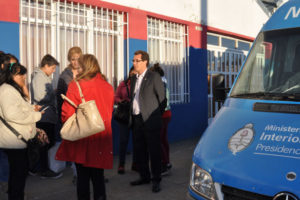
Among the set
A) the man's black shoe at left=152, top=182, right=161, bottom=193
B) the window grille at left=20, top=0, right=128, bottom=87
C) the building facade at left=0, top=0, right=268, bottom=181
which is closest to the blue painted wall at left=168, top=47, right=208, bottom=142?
the building facade at left=0, top=0, right=268, bottom=181

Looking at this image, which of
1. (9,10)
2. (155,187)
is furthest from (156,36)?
(155,187)

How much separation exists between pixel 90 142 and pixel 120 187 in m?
1.84

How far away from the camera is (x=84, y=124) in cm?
323

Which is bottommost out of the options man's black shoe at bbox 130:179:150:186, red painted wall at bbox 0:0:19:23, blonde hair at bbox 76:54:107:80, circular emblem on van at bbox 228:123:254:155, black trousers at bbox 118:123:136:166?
man's black shoe at bbox 130:179:150:186

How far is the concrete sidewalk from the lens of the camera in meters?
4.55

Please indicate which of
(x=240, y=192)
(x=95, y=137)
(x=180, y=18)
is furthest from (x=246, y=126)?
(x=180, y=18)

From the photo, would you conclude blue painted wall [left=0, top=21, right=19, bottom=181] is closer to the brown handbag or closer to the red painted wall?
Result: the red painted wall

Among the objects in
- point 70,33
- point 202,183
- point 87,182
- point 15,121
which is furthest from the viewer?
point 70,33

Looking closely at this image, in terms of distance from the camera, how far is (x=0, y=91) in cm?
332

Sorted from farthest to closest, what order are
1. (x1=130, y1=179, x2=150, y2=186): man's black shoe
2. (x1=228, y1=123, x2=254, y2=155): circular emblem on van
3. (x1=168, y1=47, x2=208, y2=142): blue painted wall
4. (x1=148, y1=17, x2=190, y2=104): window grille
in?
(x1=168, y1=47, x2=208, y2=142): blue painted wall < (x1=148, y1=17, x2=190, y2=104): window grille < (x1=130, y1=179, x2=150, y2=186): man's black shoe < (x1=228, y1=123, x2=254, y2=155): circular emblem on van

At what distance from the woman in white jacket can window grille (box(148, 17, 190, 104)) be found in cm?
481

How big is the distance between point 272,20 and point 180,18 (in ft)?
17.0

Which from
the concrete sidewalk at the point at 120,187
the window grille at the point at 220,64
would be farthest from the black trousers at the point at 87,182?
the window grille at the point at 220,64

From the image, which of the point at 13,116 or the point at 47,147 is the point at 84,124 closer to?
the point at 13,116
